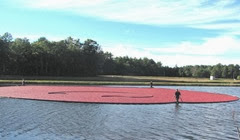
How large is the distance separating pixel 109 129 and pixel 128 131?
1.14 m

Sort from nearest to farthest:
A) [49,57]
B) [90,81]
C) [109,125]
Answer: [109,125], [90,81], [49,57]

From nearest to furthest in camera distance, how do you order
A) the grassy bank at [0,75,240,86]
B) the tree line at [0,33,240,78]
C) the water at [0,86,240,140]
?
the water at [0,86,240,140] → the grassy bank at [0,75,240,86] → the tree line at [0,33,240,78]

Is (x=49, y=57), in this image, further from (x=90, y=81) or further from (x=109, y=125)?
(x=109, y=125)

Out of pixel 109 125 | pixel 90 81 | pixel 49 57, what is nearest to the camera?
pixel 109 125

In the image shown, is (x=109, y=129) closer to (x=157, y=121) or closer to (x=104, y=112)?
(x=157, y=121)

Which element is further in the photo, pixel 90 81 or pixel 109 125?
pixel 90 81

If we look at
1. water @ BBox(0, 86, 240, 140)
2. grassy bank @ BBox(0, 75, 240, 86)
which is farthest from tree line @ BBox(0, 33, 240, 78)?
water @ BBox(0, 86, 240, 140)

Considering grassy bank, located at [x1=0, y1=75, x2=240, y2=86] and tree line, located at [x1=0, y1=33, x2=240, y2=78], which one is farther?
tree line, located at [x1=0, y1=33, x2=240, y2=78]

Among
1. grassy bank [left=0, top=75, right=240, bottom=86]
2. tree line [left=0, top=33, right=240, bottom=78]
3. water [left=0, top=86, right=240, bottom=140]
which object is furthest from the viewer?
tree line [left=0, top=33, right=240, bottom=78]

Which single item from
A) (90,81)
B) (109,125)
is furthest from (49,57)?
(109,125)

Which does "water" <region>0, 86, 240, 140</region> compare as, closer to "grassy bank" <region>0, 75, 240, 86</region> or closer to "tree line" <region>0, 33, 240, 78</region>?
"grassy bank" <region>0, 75, 240, 86</region>

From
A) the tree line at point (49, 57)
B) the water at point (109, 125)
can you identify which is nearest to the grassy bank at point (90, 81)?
the tree line at point (49, 57)

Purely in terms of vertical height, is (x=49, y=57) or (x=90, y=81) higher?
(x=49, y=57)

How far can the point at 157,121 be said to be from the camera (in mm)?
22359
